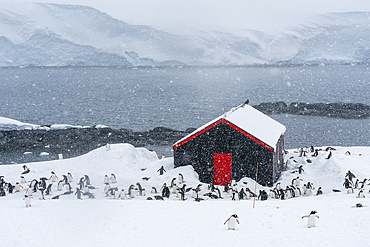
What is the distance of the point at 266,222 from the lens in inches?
486

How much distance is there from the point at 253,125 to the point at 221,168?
3.54 m

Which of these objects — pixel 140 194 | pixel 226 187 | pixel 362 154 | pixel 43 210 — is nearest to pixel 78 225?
pixel 43 210

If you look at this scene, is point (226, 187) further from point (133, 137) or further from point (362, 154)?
point (133, 137)

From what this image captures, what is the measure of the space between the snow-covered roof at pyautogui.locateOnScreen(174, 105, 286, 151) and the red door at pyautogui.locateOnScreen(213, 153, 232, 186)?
6.22 ft

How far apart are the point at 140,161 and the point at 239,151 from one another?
8.48 m

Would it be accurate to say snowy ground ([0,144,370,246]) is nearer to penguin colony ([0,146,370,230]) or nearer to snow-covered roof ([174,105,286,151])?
penguin colony ([0,146,370,230])

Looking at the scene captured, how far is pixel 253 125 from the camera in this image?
21.8m

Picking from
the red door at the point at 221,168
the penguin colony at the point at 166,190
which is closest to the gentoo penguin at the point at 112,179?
the penguin colony at the point at 166,190

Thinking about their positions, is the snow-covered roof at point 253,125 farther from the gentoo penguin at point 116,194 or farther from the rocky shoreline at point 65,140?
the rocky shoreline at point 65,140

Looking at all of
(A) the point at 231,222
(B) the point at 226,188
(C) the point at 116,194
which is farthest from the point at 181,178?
(A) the point at 231,222

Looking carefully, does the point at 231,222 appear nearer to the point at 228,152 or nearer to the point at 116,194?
the point at 116,194

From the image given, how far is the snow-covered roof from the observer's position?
20.2m

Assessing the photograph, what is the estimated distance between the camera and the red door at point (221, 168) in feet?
66.8

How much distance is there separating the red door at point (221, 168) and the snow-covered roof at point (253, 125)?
6.22ft
